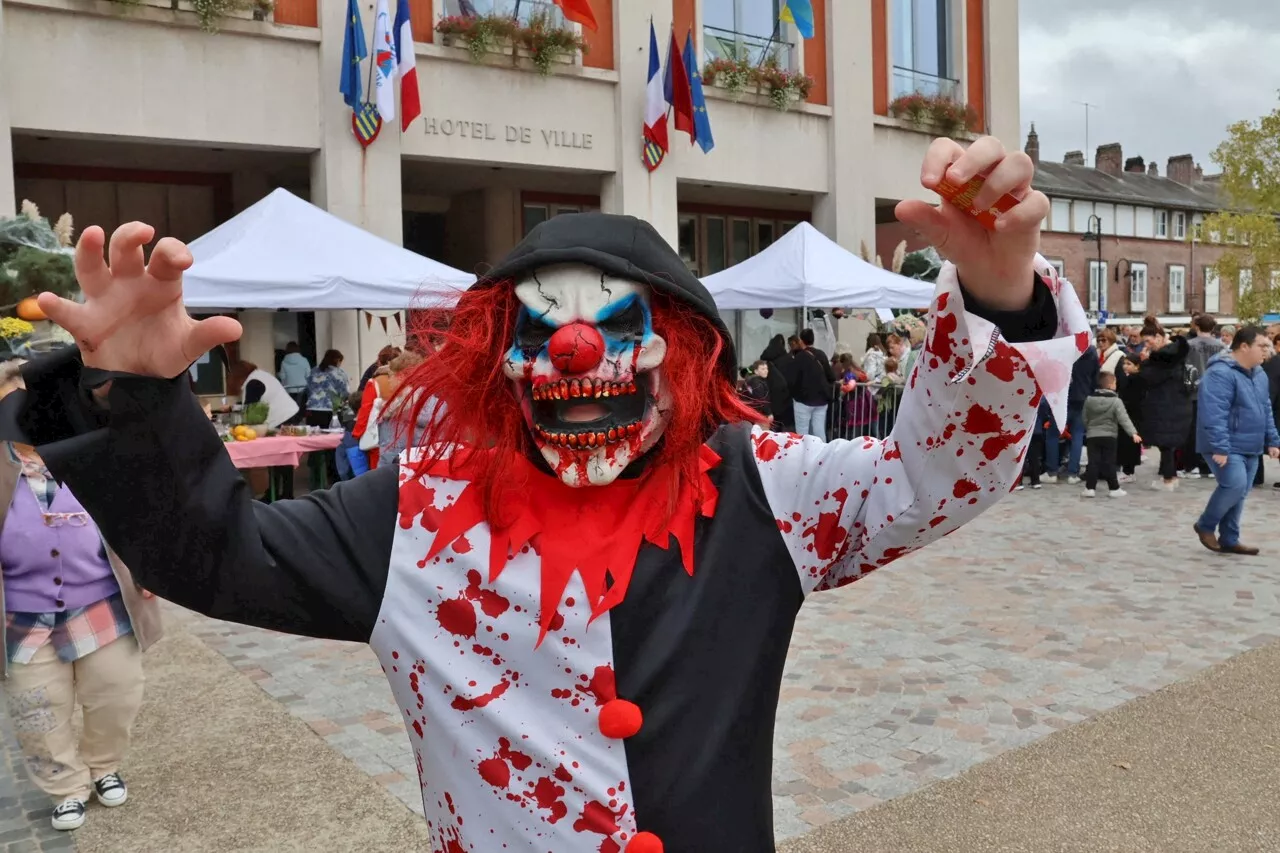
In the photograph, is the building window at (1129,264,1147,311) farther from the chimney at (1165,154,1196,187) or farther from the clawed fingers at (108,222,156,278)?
the clawed fingers at (108,222,156,278)

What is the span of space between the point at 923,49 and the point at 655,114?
7.44 meters

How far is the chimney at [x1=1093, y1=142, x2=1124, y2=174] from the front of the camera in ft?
162

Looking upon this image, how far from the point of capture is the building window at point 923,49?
19750 mm

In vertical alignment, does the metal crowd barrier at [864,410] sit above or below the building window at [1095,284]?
below

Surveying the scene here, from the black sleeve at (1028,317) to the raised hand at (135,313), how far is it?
96 cm

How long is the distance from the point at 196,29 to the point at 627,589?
12.8 meters

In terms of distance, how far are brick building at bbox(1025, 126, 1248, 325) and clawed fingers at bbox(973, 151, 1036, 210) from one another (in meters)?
37.7

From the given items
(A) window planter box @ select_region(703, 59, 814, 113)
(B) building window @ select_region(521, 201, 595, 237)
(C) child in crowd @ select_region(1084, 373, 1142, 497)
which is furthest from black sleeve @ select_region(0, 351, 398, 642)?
(B) building window @ select_region(521, 201, 595, 237)

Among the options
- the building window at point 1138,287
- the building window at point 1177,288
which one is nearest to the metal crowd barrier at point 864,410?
the building window at point 1138,287

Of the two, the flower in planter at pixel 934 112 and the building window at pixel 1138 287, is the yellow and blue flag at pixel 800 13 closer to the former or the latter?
the flower in planter at pixel 934 112

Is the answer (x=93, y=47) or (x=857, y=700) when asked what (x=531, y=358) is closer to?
(x=857, y=700)

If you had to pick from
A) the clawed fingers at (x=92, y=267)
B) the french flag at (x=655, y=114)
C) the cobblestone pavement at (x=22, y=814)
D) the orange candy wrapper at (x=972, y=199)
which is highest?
the french flag at (x=655, y=114)

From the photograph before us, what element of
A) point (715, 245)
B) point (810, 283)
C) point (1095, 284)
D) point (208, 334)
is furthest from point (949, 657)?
point (1095, 284)

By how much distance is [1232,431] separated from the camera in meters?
8.24
